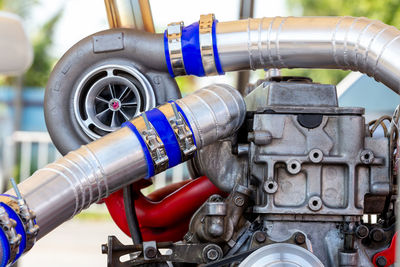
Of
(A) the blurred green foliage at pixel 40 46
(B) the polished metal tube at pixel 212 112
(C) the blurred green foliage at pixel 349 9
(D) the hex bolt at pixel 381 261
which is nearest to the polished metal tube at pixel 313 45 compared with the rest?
(B) the polished metal tube at pixel 212 112

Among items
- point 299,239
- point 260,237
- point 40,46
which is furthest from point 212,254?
point 40,46

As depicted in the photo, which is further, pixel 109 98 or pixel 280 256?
pixel 109 98

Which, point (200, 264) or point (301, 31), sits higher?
point (301, 31)

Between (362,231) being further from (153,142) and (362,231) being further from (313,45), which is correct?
(153,142)

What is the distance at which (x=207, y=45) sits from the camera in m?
1.78

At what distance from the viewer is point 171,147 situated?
5.34 ft

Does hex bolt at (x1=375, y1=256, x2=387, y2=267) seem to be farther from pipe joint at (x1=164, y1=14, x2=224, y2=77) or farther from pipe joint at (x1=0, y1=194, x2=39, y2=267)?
pipe joint at (x1=0, y1=194, x2=39, y2=267)

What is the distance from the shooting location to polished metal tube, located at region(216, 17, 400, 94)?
167 cm

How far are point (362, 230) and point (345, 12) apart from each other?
11.2 meters

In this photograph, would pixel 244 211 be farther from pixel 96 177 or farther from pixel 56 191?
pixel 56 191

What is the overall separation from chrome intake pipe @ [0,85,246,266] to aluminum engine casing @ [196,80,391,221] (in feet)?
0.49

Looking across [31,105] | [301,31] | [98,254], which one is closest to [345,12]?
[31,105]

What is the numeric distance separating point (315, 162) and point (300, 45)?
1.25 ft

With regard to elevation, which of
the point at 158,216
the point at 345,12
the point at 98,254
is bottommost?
the point at 158,216
